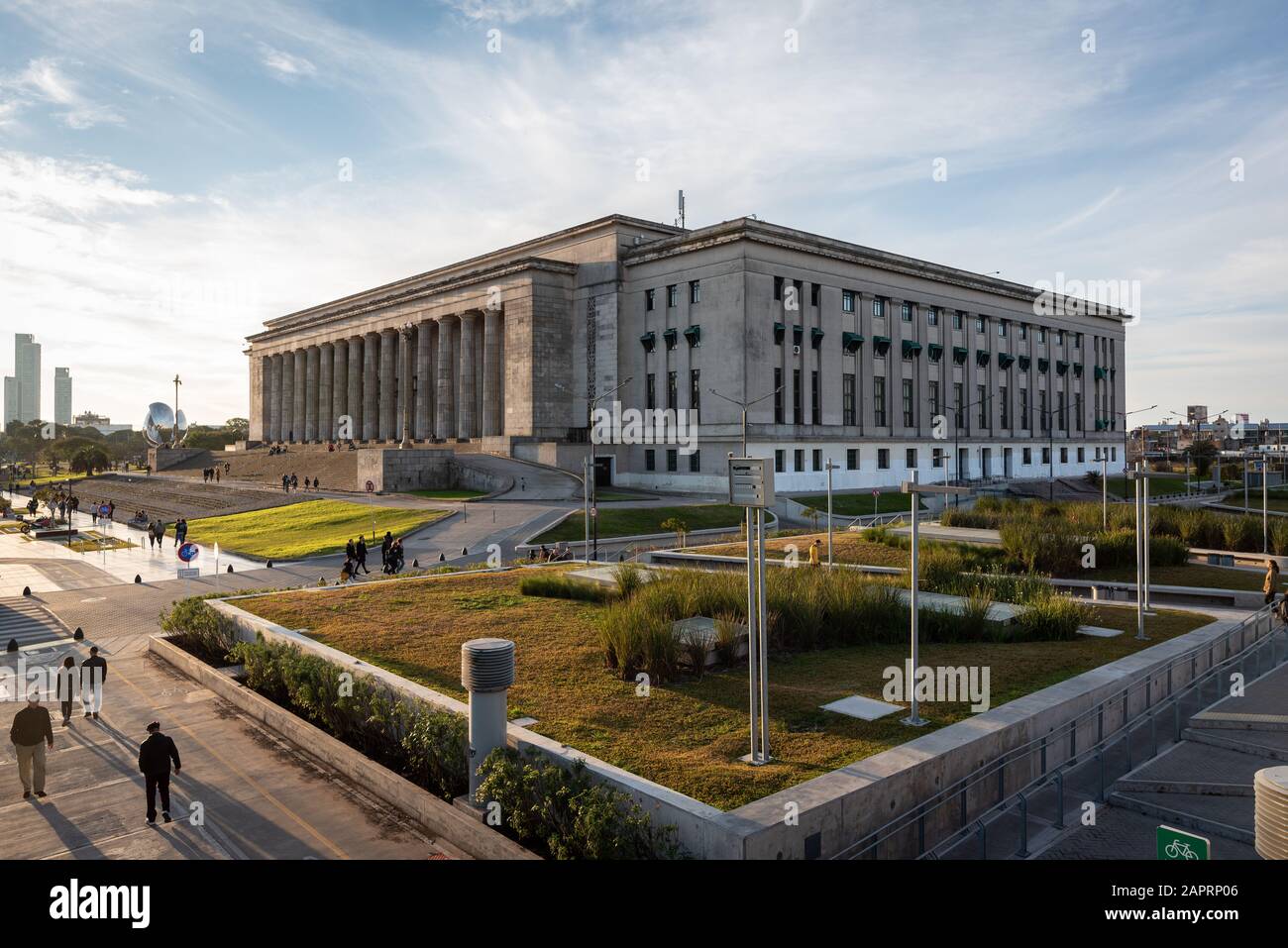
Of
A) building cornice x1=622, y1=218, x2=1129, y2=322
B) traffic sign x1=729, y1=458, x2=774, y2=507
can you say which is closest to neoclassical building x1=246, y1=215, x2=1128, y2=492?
building cornice x1=622, y1=218, x2=1129, y2=322

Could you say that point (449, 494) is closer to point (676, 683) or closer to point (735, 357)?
point (735, 357)

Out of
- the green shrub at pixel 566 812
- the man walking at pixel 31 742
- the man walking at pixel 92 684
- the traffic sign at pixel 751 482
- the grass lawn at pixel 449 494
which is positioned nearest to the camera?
the green shrub at pixel 566 812

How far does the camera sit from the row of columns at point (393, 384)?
3253 inches

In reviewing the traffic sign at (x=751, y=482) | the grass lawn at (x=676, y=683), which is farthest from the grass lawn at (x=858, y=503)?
the traffic sign at (x=751, y=482)

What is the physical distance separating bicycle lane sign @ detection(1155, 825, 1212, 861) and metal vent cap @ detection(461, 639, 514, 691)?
6.56 m

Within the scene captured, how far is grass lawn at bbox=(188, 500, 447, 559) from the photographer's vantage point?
135 ft

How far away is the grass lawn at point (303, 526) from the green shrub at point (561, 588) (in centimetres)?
2037

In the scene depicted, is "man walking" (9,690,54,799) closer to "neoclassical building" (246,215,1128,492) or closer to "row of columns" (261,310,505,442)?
"neoclassical building" (246,215,1128,492)

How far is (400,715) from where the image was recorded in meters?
11.8

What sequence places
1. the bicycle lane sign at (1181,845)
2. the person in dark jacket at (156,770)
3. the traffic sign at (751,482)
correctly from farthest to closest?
the person in dark jacket at (156,770)
the traffic sign at (751,482)
the bicycle lane sign at (1181,845)

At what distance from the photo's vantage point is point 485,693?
9820 mm

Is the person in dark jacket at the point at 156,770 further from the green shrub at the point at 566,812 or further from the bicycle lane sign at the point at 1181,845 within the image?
the bicycle lane sign at the point at 1181,845

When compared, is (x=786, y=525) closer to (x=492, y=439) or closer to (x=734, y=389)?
(x=734, y=389)

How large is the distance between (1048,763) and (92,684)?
682 inches
